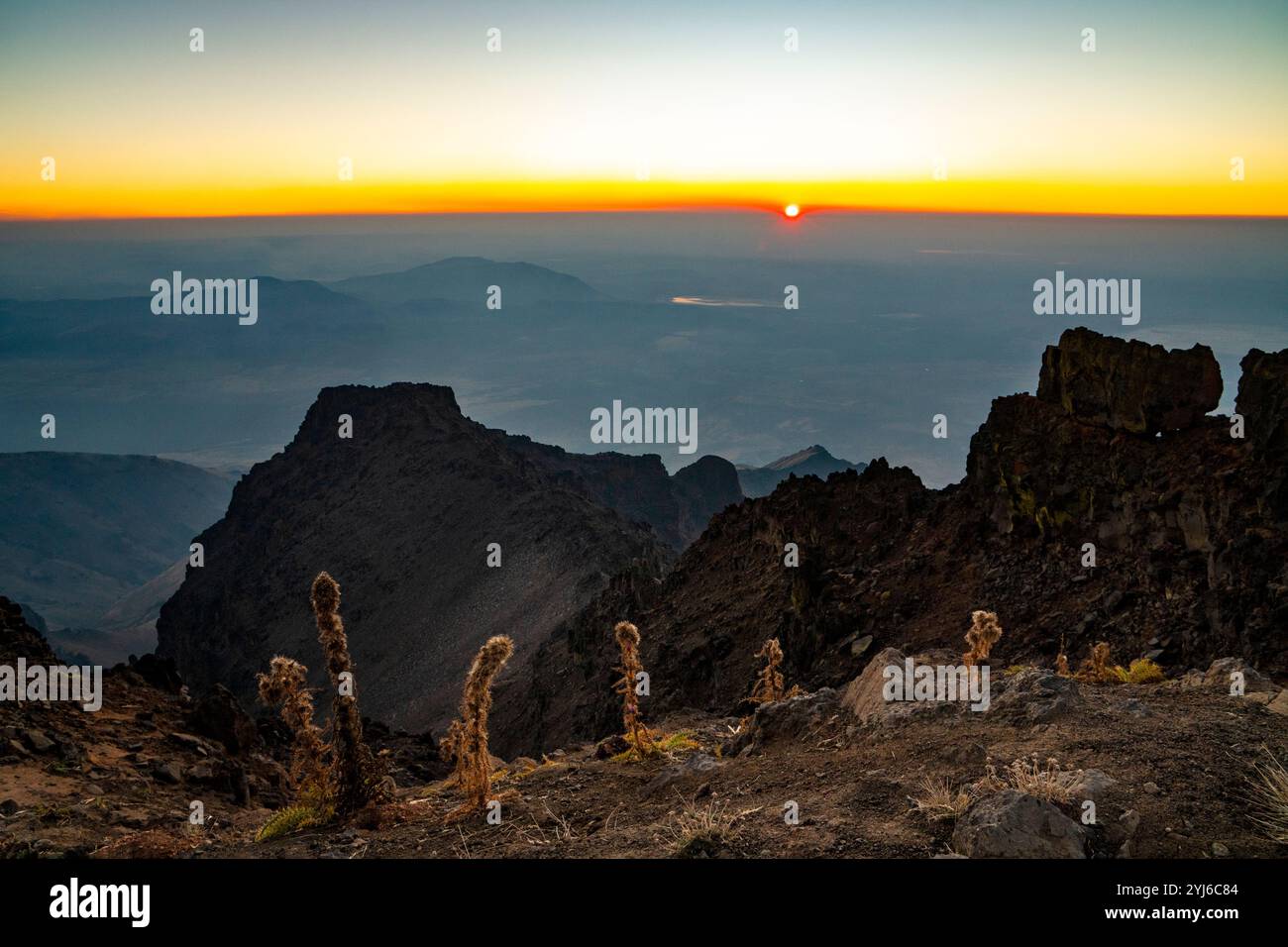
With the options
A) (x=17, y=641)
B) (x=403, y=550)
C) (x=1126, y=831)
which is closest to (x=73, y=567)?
(x=403, y=550)

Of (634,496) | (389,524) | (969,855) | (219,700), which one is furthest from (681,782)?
(634,496)

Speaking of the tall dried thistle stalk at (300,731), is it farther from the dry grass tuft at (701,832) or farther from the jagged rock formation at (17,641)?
the jagged rock formation at (17,641)

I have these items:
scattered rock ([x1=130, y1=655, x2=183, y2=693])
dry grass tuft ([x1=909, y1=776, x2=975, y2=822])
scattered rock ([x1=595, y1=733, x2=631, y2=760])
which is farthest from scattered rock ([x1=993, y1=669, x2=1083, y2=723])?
scattered rock ([x1=130, y1=655, x2=183, y2=693])

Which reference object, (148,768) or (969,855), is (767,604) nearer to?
(148,768)

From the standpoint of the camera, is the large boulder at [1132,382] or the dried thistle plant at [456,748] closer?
the dried thistle plant at [456,748]

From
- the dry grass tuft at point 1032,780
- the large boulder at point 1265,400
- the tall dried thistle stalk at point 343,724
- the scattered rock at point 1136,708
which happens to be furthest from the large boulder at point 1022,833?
the large boulder at point 1265,400
